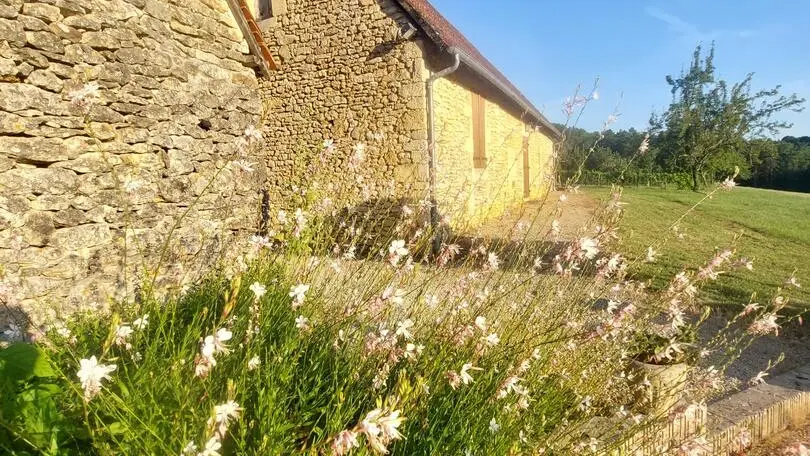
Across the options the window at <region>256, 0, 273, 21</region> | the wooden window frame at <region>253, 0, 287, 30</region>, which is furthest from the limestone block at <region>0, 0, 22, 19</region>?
the window at <region>256, 0, 273, 21</region>

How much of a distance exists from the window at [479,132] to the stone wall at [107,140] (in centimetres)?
695

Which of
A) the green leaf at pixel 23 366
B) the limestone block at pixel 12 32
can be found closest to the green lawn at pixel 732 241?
the green leaf at pixel 23 366

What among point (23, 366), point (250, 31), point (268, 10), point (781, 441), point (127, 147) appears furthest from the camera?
point (268, 10)

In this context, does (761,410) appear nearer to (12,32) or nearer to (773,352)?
(773,352)

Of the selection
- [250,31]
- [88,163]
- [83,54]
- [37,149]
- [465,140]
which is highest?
[250,31]

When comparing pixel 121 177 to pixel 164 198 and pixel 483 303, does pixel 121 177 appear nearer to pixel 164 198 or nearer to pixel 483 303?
pixel 164 198

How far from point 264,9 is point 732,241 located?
10.7 metres

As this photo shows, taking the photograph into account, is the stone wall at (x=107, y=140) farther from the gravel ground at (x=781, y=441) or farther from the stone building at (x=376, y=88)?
the gravel ground at (x=781, y=441)

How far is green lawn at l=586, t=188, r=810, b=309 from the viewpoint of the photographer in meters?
6.16

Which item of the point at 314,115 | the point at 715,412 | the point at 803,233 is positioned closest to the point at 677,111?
the point at 803,233

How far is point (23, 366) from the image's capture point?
147 cm

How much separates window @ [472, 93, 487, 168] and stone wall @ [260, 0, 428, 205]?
103 inches

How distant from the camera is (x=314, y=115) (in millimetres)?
9820

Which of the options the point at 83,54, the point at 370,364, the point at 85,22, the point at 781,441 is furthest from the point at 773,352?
the point at 85,22
